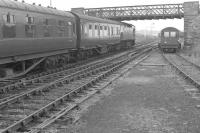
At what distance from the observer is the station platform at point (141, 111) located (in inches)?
267

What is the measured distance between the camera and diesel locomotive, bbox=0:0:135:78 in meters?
11.4

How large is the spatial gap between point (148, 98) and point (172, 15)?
4120 cm

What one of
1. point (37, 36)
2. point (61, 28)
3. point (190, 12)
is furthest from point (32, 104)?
point (190, 12)

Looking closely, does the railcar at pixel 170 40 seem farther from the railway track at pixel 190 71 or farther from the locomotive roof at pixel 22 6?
the locomotive roof at pixel 22 6

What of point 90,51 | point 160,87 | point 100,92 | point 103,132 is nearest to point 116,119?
point 103,132

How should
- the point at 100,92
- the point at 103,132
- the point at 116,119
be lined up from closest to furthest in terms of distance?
1. the point at 103,132
2. the point at 116,119
3. the point at 100,92

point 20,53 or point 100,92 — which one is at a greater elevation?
point 20,53

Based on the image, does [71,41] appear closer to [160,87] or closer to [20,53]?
[20,53]

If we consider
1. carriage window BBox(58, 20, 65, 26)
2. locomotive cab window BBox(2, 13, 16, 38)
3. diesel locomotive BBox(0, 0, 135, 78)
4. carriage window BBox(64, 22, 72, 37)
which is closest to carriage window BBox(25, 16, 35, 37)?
diesel locomotive BBox(0, 0, 135, 78)

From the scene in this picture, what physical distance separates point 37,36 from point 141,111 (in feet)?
23.3

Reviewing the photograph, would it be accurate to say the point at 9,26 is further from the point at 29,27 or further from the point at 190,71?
the point at 190,71

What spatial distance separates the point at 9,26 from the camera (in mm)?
11320

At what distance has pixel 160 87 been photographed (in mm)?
11852

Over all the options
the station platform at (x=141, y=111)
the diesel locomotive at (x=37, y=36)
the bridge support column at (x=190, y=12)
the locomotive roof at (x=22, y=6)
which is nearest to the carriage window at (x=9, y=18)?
the diesel locomotive at (x=37, y=36)
